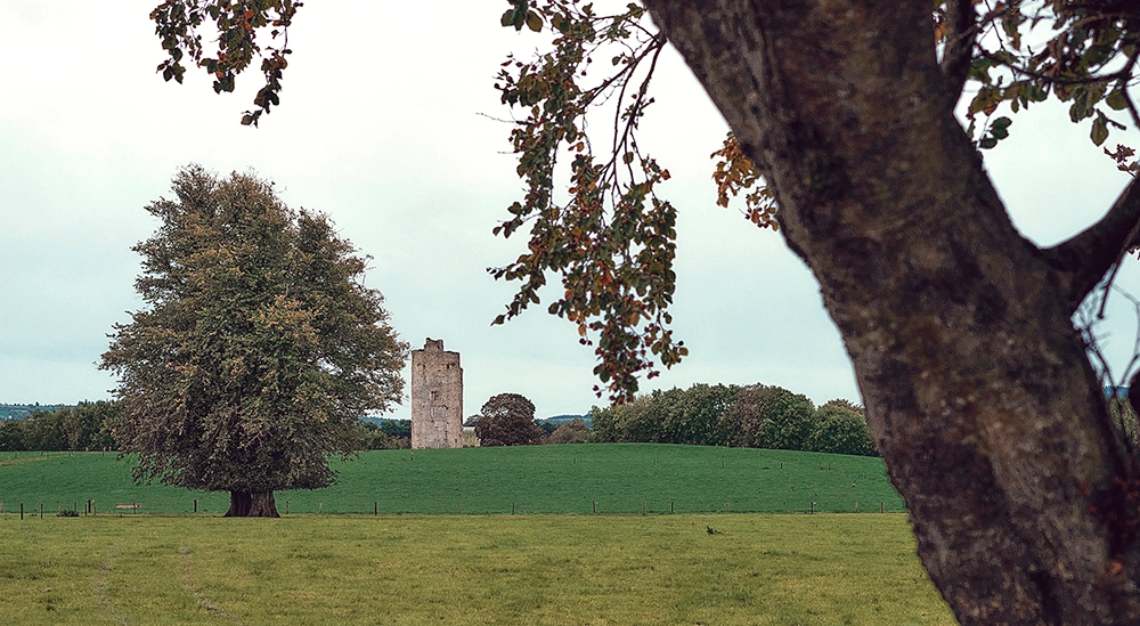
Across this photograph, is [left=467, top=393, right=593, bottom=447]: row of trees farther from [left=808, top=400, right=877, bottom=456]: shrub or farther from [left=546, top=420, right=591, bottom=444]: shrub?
[left=808, top=400, right=877, bottom=456]: shrub

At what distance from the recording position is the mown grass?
21.9 meters

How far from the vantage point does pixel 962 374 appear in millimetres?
3061

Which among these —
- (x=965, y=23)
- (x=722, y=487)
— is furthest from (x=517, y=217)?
(x=722, y=487)

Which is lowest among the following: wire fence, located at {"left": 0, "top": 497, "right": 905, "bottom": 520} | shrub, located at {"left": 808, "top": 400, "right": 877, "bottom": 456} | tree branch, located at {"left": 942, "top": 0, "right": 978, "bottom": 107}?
wire fence, located at {"left": 0, "top": 497, "right": 905, "bottom": 520}

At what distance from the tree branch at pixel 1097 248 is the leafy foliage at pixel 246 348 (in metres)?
35.9

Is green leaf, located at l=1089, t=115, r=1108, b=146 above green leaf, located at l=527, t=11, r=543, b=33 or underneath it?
underneath

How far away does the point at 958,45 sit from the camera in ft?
12.2

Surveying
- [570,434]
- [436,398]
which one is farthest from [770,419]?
[436,398]

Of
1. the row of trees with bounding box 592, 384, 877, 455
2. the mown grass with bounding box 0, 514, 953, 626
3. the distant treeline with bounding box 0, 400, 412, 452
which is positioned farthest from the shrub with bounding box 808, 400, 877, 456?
the mown grass with bounding box 0, 514, 953, 626

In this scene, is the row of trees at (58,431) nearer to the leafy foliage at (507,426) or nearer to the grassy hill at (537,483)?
the grassy hill at (537,483)

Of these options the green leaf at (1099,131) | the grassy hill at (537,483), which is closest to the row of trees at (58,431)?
the grassy hill at (537,483)

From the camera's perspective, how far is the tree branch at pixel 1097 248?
133 inches

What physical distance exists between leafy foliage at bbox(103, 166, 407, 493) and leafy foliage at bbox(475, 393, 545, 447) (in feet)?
208

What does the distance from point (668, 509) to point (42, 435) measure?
72.3 meters
